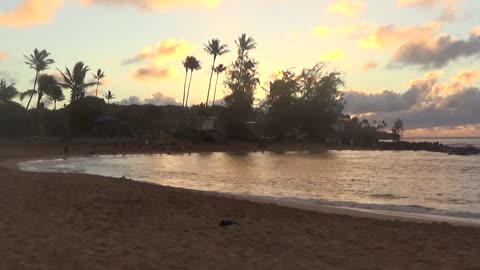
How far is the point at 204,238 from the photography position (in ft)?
27.6

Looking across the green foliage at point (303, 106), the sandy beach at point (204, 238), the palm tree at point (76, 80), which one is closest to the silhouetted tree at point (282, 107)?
the green foliage at point (303, 106)

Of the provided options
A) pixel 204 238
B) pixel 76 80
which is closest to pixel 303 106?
pixel 76 80

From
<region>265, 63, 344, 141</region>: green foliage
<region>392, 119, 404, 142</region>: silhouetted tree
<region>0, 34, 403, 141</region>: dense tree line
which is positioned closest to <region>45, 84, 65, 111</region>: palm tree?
<region>0, 34, 403, 141</region>: dense tree line

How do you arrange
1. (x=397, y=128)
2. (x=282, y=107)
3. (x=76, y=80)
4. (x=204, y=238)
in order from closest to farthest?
(x=204, y=238)
(x=76, y=80)
(x=282, y=107)
(x=397, y=128)

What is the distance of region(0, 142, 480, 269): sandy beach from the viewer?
6789 mm

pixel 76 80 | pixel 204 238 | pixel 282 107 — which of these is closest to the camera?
pixel 204 238

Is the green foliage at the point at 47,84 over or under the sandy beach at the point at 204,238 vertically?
over

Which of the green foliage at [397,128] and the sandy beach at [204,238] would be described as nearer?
the sandy beach at [204,238]

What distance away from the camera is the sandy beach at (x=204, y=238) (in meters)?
6.79

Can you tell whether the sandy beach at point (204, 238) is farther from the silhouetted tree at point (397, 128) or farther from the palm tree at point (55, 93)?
the silhouetted tree at point (397, 128)

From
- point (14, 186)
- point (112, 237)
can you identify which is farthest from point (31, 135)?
point (112, 237)

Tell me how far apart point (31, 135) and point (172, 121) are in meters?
24.2

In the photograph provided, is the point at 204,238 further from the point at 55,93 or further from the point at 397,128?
the point at 397,128

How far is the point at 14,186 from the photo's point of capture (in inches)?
618
